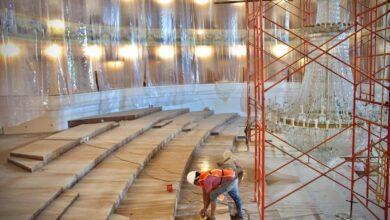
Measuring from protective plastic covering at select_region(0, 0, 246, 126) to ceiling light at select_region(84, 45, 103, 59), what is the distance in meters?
0.03

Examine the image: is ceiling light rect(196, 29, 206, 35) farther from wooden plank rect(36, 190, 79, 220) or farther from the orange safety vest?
wooden plank rect(36, 190, 79, 220)

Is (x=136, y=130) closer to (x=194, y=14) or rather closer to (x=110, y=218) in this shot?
(x=110, y=218)

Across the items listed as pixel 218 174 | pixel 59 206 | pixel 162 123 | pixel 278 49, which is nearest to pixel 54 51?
pixel 162 123

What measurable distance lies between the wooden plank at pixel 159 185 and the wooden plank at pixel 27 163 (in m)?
1.41

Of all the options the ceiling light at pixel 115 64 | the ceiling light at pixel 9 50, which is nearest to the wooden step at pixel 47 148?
the ceiling light at pixel 9 50

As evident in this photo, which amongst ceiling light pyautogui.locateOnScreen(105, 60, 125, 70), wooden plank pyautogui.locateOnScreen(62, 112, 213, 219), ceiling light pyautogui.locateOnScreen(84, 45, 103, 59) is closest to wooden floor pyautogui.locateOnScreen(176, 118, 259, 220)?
wooden plank pyautogui.locateOnScreen(62, 112, 213, 219)

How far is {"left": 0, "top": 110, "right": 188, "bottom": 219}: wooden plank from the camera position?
13.8 feet

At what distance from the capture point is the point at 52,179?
512cm

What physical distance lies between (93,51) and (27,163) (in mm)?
5752

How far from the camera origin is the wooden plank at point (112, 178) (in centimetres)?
449

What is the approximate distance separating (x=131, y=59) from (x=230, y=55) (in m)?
4.18

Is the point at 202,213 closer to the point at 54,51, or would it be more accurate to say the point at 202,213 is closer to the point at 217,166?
the point at 217,166

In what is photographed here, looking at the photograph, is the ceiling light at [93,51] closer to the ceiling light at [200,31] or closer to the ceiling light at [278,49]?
the ceiling light at [200,31]

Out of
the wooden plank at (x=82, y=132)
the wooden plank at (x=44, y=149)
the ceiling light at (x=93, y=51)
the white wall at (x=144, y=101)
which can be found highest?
the ceiling light at (x=93, y=51)
